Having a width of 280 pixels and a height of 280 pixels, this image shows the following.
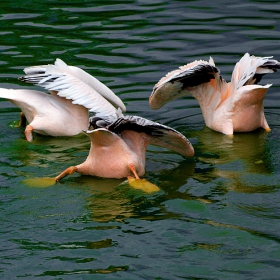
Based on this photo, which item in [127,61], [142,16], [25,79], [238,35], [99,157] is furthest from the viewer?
[142,16]

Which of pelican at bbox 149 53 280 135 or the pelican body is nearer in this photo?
the pelican body

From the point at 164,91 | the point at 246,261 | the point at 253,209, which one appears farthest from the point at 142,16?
the point at 246,261

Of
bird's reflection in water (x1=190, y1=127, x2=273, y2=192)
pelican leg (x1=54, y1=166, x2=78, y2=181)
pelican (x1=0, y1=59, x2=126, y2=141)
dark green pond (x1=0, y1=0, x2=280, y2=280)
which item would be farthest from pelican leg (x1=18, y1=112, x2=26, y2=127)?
pelican leg (x1=54, y1=166, x2=78, y2=181)

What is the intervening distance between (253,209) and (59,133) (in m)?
2.69

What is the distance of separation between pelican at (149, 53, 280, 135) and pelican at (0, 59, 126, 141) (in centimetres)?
63

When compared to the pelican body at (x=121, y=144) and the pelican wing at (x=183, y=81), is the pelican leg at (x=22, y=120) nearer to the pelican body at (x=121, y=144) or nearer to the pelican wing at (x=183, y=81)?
the pelican wing at (x=183, y=81)

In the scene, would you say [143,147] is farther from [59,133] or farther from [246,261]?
[246,261]

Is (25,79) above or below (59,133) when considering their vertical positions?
above

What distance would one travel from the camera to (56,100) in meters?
8.00

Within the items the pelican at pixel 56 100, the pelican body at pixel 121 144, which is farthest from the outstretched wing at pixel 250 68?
the pelican body at pixel 121 144

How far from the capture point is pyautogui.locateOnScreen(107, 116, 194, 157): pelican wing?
21.1 ft

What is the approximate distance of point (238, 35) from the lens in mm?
11102

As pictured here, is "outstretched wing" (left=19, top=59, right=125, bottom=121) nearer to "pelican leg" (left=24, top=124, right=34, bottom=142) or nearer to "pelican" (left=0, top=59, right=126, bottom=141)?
"pelican" (left=0, top=59, right=126, bottom=141)

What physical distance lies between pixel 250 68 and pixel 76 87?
1.73m
